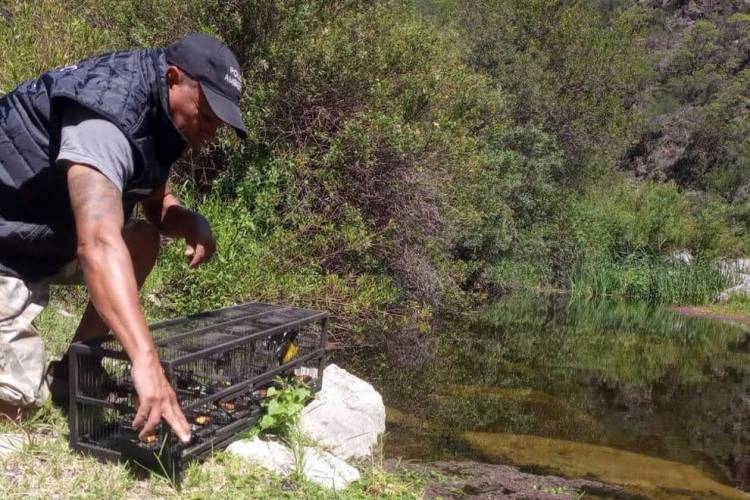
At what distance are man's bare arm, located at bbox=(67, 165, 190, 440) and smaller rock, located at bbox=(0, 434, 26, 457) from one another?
93 cm

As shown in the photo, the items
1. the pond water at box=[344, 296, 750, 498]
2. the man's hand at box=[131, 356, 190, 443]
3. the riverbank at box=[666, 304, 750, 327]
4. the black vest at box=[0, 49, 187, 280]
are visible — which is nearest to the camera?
the man's hand at box=[131, 356, 190, 443]

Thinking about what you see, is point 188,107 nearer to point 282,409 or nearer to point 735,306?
point 282,409

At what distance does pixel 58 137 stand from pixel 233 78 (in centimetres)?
65

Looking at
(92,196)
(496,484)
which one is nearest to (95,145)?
(92,196)

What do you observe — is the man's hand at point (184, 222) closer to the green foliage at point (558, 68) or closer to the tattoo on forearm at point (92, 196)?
the tattoo on forearm at point (92, 196)

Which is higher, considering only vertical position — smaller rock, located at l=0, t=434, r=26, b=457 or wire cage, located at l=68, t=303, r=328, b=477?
wire cage, located at l=68, t=303, r=328, b=477

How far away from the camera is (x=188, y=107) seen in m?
2.73

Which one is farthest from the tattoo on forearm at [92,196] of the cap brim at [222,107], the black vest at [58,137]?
the cap brim at [222,107]

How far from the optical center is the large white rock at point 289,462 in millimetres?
3238

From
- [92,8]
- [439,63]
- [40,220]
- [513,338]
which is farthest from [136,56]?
[513,338]

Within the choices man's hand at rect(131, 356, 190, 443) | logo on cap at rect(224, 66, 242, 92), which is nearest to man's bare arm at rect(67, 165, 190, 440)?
man's hand at rect(131, 356, 190, 443)

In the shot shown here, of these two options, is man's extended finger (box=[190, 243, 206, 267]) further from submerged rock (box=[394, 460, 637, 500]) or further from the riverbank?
the riverbank

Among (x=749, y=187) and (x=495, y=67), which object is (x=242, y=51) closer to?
(x=495, y=67)

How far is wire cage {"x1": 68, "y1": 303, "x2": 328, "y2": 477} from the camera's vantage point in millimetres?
2794
